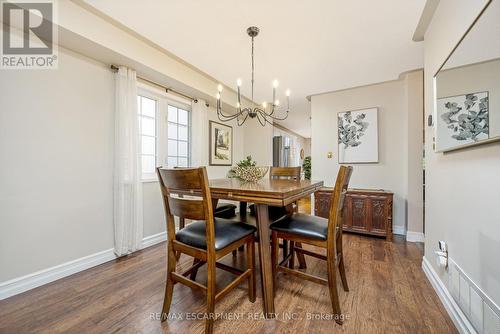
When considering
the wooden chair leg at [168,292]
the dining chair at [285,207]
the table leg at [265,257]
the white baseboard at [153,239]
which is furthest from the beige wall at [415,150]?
the white baseboard at [153,239]

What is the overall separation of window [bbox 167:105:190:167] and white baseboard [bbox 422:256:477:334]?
10.7 ft

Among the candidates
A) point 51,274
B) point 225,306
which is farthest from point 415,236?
point 51,274

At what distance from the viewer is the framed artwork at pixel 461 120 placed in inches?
42.8

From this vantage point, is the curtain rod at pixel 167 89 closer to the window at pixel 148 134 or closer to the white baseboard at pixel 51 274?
the window at pixel 148 134

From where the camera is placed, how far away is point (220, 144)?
4027 millimetres

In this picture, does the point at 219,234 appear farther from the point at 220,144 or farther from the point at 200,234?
the point at 220,144

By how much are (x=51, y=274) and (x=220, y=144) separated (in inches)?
112

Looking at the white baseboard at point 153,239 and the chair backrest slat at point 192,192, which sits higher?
the chair backrest slat at point 192,192

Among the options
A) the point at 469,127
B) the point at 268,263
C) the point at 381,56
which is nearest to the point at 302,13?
the point at 381,56

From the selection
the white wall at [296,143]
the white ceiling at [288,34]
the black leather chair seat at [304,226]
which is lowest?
→ the black leather chair seat at [304,226]

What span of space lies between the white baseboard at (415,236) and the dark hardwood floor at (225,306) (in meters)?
0.96

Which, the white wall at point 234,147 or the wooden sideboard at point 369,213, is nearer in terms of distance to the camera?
the wooden sideboard at point 369,213

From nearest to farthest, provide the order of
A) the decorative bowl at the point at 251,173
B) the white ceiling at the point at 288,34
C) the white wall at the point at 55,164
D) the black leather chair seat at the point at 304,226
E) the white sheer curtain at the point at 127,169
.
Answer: the black leather chair seat at the point at 304,226 → the white wall at the point at 55,164 → the white ceiling at the point at 288,34 → the decorative bowl at the point at 251,173 → the white sheer curtain at the point at 127,169

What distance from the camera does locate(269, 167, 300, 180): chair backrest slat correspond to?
2609mm
